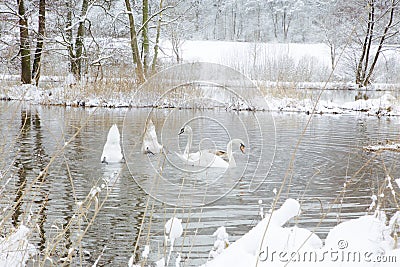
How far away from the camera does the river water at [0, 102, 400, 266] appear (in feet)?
12.4

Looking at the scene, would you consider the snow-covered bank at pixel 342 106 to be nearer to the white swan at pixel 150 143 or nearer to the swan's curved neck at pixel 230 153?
the white swan at pixel 150 143

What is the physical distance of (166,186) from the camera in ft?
20.2

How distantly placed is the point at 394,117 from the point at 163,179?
13.5 m

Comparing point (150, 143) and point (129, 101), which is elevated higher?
point (150, 143)

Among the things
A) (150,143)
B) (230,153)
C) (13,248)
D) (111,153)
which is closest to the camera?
(13,248)

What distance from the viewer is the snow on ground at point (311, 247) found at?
2.72 m

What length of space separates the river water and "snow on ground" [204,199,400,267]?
214 mm

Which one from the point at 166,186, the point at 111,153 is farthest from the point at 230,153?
the point at 111,153

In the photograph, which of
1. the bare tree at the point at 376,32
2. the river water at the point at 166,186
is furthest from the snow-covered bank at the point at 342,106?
the river water at the point at 166,186

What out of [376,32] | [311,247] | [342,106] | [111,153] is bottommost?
[342,106]

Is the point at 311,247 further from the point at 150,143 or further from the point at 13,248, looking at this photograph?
the point at 150,143

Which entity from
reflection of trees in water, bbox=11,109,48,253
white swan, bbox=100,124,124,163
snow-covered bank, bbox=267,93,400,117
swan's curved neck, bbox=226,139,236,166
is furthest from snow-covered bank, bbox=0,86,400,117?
swan's curved neck, bbox=226,139,236,166

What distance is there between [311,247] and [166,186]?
128 inches

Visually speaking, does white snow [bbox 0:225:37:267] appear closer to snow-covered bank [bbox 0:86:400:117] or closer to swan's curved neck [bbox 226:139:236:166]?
swan's curved neck [bbox 226:139:236:166]
